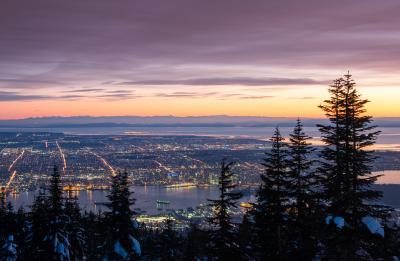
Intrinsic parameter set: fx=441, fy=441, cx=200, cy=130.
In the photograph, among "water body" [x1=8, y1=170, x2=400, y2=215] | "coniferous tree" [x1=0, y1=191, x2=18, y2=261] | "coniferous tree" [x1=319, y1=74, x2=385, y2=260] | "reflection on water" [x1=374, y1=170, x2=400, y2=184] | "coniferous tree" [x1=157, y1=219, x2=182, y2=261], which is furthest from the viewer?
"reflection on water" [x1=374, y1=170, x2=400, y2=184]

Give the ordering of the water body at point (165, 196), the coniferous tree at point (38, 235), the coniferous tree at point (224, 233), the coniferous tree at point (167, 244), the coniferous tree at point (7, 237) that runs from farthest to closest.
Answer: the water body at point (165, 196), the coniferous tree at point (167, 244), the coniferous tree at point (7, 237), the coniferous tree at point (38, 235), the coniferous tree at point (224, 233)

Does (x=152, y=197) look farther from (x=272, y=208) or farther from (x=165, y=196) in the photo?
(x=272, y=208)

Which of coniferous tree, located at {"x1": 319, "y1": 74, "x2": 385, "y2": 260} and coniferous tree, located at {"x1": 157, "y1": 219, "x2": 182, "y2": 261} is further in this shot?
coniferous tree, located at {"x1": 157, "y1": 219, "x2": 182, "y2": 261}

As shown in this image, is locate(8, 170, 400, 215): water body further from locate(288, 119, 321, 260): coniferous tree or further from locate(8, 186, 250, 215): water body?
locate(288, 119, 321, 260): coniferous tree

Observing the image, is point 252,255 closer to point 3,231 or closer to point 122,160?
point 3,231

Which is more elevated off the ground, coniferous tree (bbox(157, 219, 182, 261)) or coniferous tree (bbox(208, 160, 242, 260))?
coniferous tree (bbox(208, 160, 242, 260))

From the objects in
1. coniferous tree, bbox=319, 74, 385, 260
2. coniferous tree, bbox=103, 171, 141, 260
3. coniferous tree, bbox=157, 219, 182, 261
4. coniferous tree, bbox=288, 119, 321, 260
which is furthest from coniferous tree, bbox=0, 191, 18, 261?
coniferous tree, bbox=319, 74, 385, 260

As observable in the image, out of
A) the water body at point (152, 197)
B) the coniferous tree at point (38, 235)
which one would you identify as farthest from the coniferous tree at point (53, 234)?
the water body at point (152, 197)

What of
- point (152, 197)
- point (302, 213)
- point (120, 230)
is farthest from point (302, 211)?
point (152, 197)

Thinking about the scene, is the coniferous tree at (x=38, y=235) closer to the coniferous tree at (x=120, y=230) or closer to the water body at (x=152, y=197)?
the coniferous tree at (x=120, y=230)
